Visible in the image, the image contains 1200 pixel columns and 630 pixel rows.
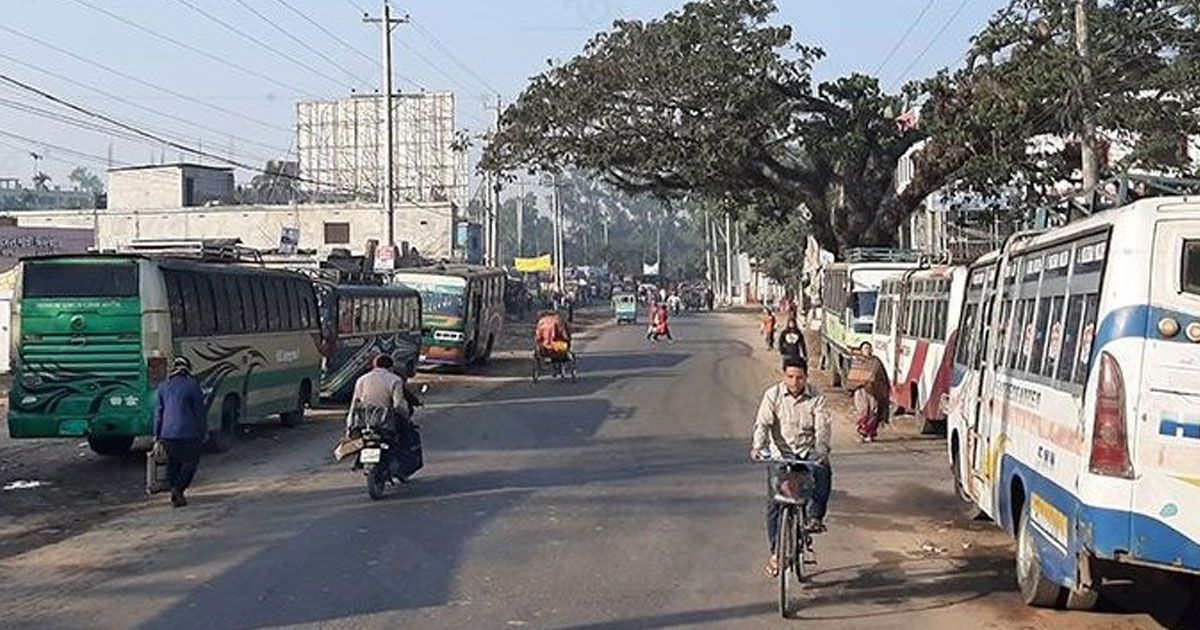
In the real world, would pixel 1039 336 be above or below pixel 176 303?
above

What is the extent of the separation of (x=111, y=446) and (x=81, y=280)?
266 cm

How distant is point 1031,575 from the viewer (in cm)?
990

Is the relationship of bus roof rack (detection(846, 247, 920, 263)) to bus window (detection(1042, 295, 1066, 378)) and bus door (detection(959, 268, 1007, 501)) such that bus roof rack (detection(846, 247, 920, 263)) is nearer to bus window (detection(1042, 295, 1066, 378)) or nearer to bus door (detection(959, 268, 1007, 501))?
bus door (detection(959, 268, 1007, 501))

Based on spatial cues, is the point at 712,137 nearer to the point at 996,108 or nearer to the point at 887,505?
the point at 996,108

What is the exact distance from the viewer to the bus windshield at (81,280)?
63.1 ft

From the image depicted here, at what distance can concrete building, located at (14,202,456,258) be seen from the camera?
7306 cm

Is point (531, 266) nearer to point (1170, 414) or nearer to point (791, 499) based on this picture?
point (791, 499)

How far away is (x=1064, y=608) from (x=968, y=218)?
106ft

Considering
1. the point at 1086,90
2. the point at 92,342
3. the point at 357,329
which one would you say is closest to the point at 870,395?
the point at 1086,90

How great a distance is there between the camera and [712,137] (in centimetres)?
3875

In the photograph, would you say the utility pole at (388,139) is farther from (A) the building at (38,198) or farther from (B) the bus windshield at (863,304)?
(A) the building at (38,198)

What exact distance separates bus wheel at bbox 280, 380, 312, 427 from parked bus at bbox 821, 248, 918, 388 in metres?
10.2

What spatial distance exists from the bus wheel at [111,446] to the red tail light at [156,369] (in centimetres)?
164

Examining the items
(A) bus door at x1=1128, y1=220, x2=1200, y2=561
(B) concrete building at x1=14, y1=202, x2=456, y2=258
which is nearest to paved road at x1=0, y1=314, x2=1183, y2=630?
(A) bus door at x1=1128, y1=220, x2=1200, y2=561
